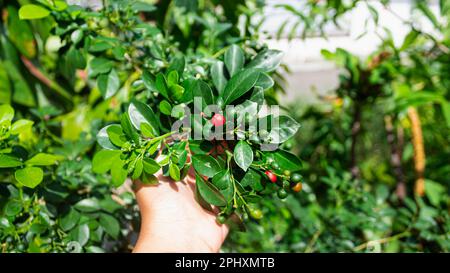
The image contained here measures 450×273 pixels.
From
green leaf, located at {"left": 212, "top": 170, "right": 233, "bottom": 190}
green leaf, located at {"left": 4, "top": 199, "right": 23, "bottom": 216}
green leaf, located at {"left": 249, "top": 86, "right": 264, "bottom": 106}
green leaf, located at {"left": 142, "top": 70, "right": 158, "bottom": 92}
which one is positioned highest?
green leaf, located at {"left": 249, "top": 86, "right": 264, "bottom": 106}

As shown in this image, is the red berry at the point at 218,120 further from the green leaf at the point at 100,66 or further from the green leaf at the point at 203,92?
the green leaf at the point at 100,66

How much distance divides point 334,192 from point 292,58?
4.04 m

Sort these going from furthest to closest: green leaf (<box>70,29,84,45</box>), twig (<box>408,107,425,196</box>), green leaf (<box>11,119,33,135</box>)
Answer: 1. twig (<box>408,107,425,196</box>)
2. green leaf (<box>70,29,84,45</box>)
3. green leaf (<box>11,119,33,135</box>)

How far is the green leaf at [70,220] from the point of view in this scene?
912 millimetres

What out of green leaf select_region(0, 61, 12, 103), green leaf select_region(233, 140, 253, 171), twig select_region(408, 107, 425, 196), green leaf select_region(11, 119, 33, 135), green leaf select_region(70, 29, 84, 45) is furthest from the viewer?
twig select_region(408, 107, 425, 196)

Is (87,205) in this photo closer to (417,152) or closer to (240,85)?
(240,85)

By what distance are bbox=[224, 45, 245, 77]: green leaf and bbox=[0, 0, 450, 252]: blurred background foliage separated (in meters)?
0.08

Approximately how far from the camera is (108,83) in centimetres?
92

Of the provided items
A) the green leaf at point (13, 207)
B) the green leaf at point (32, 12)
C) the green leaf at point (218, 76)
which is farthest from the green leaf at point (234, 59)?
the green leaf at point (13, 207)

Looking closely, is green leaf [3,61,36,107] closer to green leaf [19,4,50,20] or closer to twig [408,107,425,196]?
green leaf [19,4,50,20]

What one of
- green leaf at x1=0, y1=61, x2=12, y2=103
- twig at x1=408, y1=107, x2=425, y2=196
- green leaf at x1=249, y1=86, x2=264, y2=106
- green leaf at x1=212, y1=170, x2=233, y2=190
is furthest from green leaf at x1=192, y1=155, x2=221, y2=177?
twig at x1=408, y1=107, x2=425, y2=196

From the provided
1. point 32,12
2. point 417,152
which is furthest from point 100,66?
point 417,152

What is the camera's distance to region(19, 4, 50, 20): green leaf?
33.3 inches
